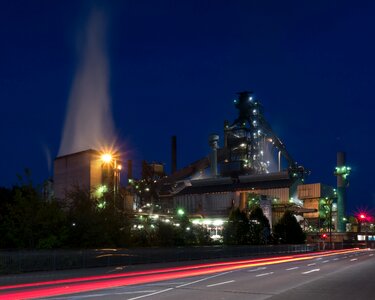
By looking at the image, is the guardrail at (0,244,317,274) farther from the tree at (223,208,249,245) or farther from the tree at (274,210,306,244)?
the tree at (274,210,306,244)

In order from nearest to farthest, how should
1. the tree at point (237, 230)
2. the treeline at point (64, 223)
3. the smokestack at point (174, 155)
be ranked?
1. the treeline at point (64, 223)
2. the tree at point (237, 230)
3. the smokestack at point (174, 155)

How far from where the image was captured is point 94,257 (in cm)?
3083

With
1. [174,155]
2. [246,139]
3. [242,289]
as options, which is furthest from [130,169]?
[242,289]

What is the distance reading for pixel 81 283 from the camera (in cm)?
2084

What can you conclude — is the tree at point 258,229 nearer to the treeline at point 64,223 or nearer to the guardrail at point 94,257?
the guardrail at point 94,257

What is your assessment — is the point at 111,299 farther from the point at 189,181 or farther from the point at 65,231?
the point at 189,181

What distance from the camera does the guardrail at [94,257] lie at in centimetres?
2621

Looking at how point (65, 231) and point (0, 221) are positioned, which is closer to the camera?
point (65, 231)

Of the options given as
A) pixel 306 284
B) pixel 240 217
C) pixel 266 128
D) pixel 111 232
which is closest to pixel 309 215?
pixel 266 128

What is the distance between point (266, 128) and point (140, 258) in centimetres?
11486

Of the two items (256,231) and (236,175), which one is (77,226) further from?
(236,175)

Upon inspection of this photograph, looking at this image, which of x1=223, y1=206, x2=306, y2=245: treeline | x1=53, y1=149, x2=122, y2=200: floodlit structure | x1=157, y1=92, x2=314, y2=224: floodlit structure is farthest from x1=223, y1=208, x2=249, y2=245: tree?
x1=157, y1=92, x2=314, y2=224: floodlit structure

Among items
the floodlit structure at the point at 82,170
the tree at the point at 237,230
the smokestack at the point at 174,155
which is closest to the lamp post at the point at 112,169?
the floodlit structure at the point at 82,170

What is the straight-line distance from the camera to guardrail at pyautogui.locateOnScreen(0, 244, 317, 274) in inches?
1032
